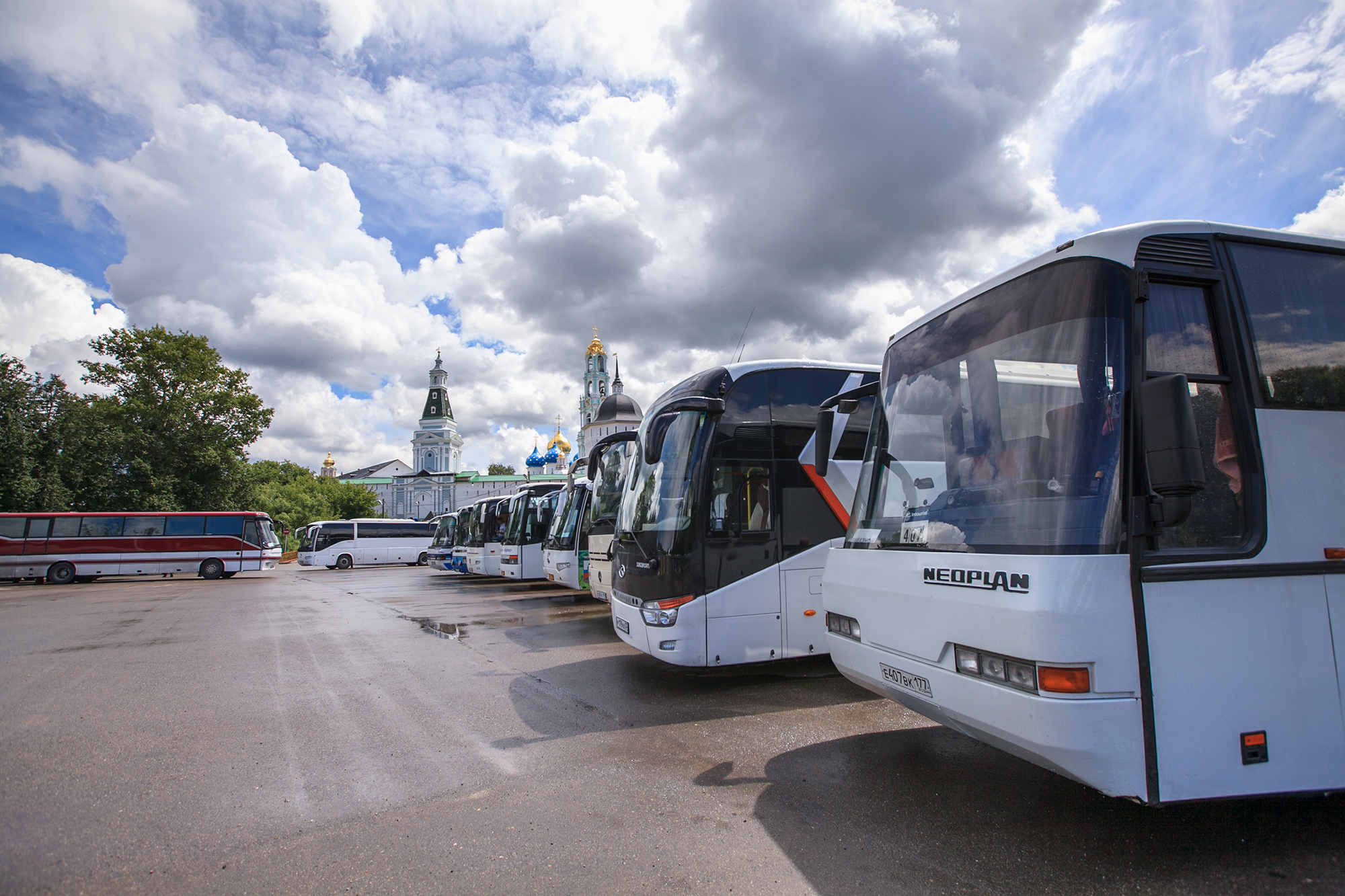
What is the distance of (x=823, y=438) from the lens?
16.5 feet

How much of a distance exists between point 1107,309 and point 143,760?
254 inches

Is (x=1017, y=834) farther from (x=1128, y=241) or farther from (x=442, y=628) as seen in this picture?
(x=442, y=628)

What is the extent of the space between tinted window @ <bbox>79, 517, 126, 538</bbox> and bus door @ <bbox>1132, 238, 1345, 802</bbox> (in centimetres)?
3393

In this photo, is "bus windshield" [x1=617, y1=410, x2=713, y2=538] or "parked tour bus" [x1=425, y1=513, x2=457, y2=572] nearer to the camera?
"bus windshield" [x1=617, y1=410, x2=713, y2=538]

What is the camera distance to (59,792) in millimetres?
4027

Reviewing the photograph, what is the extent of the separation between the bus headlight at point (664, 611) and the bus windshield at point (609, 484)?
4.59m

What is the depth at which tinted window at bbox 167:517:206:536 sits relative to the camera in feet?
90.9

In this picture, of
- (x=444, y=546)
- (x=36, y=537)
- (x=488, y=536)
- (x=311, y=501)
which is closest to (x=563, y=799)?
(x=488, y=536)

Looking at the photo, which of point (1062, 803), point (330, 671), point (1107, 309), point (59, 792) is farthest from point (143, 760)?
point (1107, 309)

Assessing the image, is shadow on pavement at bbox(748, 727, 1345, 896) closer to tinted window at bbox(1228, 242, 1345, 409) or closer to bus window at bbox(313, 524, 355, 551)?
tinted window at bbox(1228, 242, 1345, 409)

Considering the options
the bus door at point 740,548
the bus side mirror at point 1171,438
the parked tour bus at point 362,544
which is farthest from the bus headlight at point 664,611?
the parked tour bus at point 362,544

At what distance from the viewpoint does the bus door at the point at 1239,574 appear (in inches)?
110

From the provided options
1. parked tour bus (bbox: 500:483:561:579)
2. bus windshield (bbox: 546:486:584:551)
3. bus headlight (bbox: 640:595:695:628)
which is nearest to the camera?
bus headlight (bbox: 640:595:695:628)

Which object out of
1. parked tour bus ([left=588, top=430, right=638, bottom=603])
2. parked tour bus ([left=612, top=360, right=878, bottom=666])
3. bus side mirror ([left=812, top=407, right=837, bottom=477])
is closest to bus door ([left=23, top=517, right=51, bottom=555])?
parked tour bus ([left=588, top=430, right=638, bottom=603])
